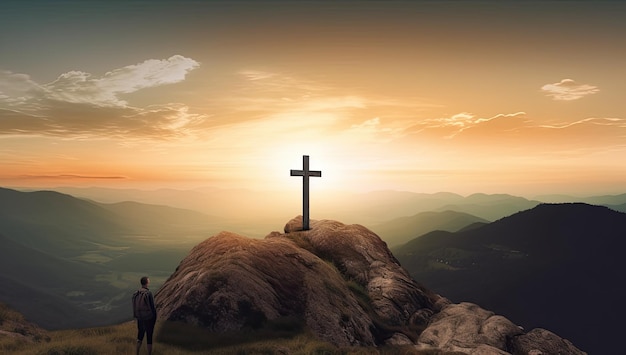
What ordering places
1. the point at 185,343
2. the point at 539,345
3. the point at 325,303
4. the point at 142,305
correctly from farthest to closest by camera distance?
the point at 325,303
the point at 539,345
the point at 185,343
the point at 142,305

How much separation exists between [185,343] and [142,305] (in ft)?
12.0

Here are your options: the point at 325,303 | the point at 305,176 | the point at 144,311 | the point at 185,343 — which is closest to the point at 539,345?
the point at 325,303

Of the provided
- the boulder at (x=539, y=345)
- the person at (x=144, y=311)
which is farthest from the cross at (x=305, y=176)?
the person at (x=144, y=311)

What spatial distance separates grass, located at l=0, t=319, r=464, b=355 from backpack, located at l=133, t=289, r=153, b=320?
1.77m

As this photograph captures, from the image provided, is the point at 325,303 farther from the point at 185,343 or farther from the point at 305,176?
the point at 305,176

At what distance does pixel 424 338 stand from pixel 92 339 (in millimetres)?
18815

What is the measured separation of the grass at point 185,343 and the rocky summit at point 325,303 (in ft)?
2.95

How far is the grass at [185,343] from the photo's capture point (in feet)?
59.6

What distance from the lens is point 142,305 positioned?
17812mm

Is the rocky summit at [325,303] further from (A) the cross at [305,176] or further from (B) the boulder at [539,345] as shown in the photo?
(A) the cross at [305,176]

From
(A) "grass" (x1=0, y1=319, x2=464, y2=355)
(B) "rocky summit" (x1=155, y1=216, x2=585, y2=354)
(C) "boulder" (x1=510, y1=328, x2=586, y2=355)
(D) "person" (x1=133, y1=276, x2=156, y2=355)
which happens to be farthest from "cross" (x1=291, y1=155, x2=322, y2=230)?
(D) "person" (x1=133, y1=276, x2=156, y2=355)

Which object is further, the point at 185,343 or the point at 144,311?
the point at 185,343

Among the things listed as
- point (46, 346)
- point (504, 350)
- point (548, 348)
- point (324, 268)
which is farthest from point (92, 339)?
point (548, 348)

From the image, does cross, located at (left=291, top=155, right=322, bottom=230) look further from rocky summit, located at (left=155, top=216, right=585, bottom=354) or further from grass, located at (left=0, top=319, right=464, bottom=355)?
grass, located at (left=0, top=319, right=464, bottom=355)
